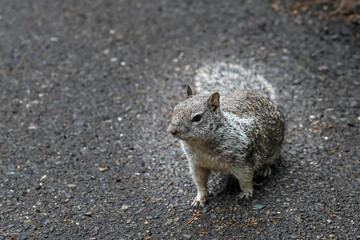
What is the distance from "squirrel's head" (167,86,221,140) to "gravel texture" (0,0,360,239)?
30.1 inches

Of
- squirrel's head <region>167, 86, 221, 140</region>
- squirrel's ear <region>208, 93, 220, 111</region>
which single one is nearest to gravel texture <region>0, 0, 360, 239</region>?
squirrel's head <region>167, 86, 221, 140</region>

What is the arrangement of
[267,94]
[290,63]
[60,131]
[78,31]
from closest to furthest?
1. [267,94]
2. [60,131]
3. [290,63]
4. [78,31]

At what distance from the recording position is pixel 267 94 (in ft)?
15.4

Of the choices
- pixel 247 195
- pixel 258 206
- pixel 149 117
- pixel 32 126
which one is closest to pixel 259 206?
pixel 258 206

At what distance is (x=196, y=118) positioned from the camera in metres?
3.53

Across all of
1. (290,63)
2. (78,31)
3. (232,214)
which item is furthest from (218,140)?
(78,31)

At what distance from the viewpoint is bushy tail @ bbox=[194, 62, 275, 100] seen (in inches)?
184

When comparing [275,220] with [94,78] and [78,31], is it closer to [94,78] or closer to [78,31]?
[94,78]

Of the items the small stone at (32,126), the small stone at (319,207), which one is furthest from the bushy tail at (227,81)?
the small stone at (32,126)

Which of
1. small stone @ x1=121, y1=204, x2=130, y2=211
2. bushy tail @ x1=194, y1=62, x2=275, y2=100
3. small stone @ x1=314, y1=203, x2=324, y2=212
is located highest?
bushy tail @ x1=194, y1=62, x2=275, y2=100

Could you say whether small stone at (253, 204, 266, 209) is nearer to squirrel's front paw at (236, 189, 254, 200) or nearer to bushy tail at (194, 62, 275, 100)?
squirrel's front paw at (236, 189, 254, 200)

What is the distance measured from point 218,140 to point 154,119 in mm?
1590

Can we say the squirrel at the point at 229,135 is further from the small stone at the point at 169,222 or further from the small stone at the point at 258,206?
the small stone at the point at 169,222

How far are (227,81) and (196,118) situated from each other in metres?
1.28
